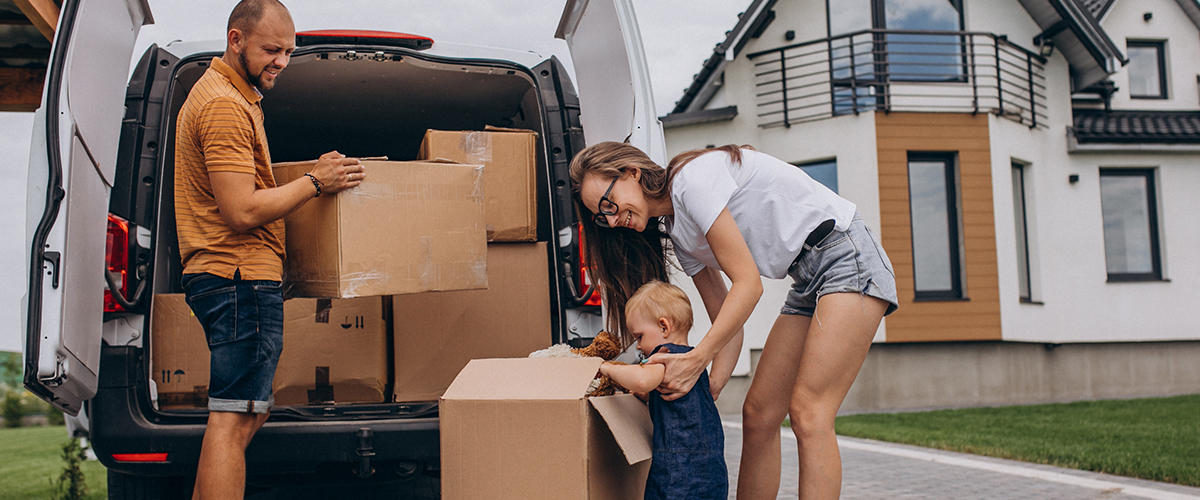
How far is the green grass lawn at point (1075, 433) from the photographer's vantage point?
488cm

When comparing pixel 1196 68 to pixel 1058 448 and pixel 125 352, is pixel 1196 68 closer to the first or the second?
pixel 1058 448

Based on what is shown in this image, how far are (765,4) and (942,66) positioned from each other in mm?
2571

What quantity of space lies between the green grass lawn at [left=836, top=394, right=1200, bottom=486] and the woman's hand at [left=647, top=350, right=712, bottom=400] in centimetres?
335

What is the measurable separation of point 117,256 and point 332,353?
2.41ft

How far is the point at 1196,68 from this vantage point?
1414cm

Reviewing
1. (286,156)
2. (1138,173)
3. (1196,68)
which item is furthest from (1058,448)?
(1196,68)

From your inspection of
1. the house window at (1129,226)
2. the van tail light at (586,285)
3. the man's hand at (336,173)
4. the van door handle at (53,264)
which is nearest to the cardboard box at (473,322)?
the van tail light at (586,285)

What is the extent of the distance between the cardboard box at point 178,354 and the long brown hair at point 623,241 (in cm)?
134

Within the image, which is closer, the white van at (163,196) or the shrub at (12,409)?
the white van at (163,196)

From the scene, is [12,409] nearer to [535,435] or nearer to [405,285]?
[405,285]

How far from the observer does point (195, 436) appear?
2.65 m

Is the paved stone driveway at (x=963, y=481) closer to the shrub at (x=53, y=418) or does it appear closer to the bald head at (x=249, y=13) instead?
the bald head at (x=249, y=13)

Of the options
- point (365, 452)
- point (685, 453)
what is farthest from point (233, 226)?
point (685, 453)

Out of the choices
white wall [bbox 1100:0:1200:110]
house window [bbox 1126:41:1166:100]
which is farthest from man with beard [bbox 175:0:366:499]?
house window [bbox 1126:41:1166:100]
